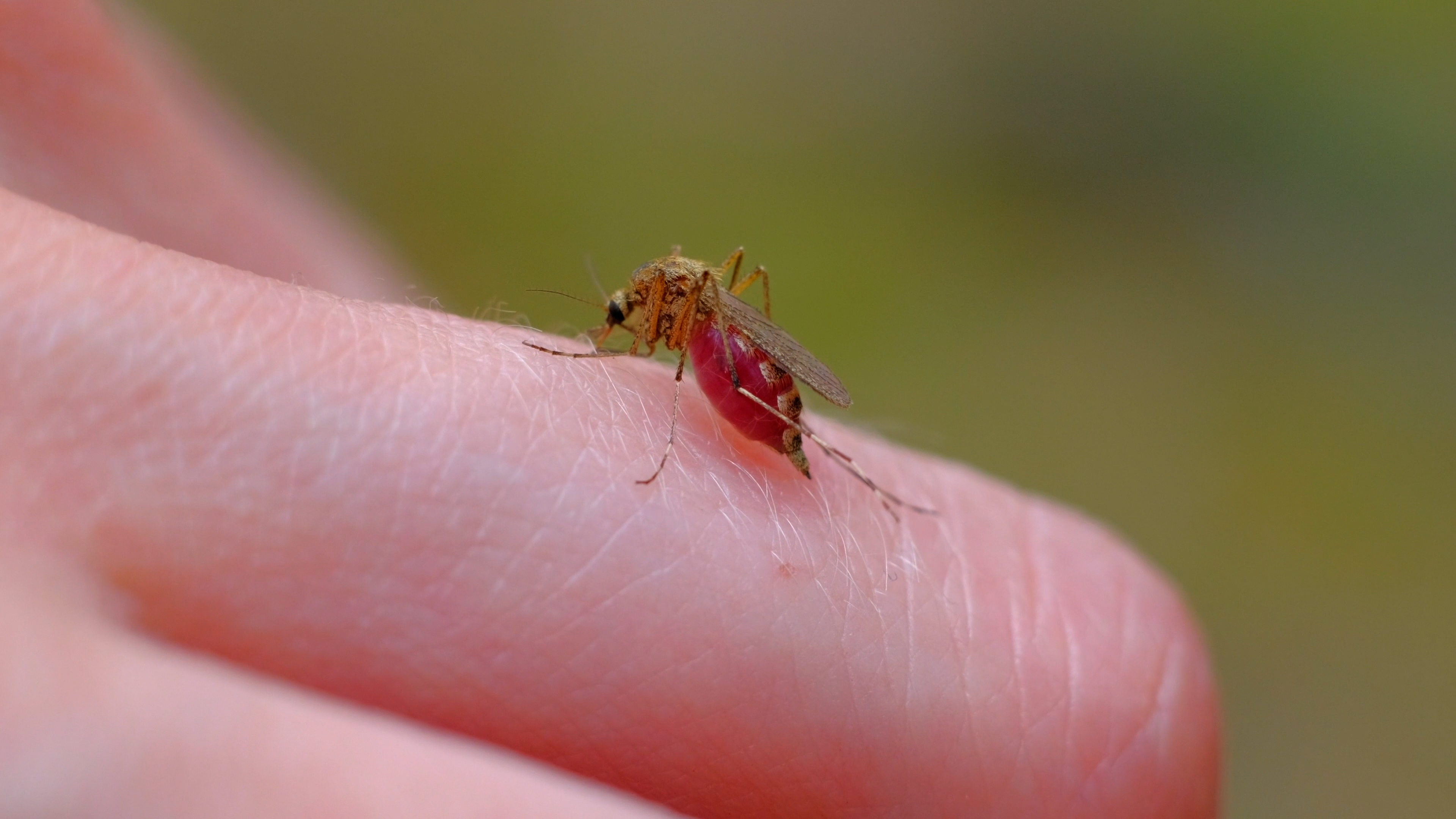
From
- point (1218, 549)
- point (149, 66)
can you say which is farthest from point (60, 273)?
point (1218, 549)

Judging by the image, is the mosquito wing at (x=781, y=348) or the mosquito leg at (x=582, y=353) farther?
the mosquito wing at (x=781, y=348)

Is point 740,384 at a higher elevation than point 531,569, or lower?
higher

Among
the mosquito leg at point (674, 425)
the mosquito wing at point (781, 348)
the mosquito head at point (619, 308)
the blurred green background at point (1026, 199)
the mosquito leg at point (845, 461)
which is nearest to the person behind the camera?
the mosquito leg at point (674, 425)

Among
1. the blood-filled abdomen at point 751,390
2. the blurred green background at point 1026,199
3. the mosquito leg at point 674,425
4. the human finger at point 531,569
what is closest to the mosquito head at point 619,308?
the mosquito leg at point 674,425

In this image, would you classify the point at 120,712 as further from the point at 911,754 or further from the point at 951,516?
the point at 951,516

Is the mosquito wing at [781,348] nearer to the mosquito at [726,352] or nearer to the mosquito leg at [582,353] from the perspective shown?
the mosquito at [726,352]

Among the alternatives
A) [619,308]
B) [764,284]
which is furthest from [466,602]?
[764,284]

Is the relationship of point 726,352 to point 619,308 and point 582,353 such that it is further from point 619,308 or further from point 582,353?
point 619,308

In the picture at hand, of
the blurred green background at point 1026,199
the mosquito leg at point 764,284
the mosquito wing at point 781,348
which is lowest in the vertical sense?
the mosquito wing at point 781,348
